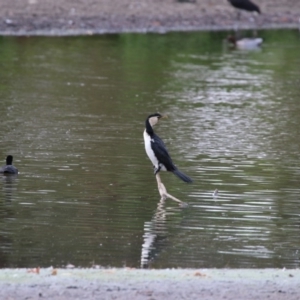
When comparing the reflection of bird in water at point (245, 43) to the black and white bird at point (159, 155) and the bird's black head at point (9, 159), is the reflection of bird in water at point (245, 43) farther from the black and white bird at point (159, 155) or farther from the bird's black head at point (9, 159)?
the black and white bird at point (159, 155)

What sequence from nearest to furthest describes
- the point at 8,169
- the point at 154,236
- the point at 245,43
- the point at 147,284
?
1. the point at 147,284
2. the point at 154,236
3. the point at 8,169
4. the point at 245,43

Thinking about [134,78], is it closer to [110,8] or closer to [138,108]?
[138,108]

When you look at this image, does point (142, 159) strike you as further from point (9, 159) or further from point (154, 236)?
point (154, 236)

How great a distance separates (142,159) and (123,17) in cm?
2005

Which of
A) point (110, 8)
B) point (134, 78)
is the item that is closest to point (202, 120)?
point (134, 78)

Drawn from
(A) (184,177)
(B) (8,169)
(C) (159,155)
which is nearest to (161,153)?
(C) (159,155)

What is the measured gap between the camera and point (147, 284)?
786 centimetres

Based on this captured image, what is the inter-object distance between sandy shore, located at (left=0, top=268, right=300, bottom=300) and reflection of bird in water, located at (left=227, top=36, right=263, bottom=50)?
22.9 meters

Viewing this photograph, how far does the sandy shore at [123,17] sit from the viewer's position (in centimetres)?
3134

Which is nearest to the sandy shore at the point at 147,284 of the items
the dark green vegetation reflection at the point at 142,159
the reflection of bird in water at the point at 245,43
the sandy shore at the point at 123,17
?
the dark green vegetation reflection at the point at 142,159

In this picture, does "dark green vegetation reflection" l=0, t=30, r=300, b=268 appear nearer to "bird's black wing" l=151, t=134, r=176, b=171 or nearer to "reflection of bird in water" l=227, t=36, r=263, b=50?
"bird's black wing" l=151, t=134, r=176, b=171

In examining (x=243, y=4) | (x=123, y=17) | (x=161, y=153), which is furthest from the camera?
(x=243, y=4)

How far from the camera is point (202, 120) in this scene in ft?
59.0

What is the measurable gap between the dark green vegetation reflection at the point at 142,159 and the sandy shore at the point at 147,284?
0.73m
